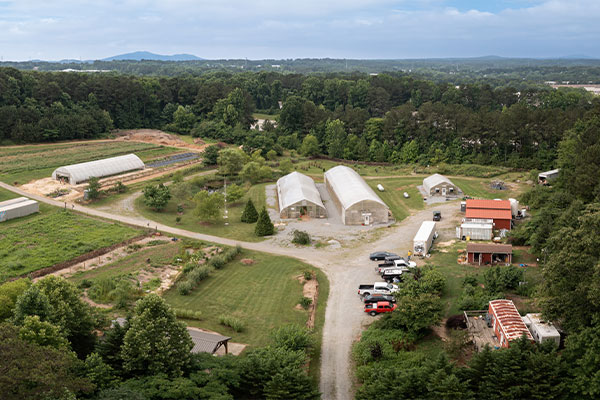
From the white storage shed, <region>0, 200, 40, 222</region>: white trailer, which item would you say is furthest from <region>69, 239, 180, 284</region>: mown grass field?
the white storage shed

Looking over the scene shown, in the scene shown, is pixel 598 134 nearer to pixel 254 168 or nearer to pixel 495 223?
pixel 495 223

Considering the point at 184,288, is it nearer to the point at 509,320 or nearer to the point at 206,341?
the point at 206,341

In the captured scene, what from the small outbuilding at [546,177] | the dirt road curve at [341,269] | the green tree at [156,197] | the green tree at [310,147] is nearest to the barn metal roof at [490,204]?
the dirt road curve at [341,269]

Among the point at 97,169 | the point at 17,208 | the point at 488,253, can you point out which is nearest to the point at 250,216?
the point at 488,253

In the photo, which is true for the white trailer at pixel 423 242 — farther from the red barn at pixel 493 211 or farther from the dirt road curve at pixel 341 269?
the red barn at pixel 493 211

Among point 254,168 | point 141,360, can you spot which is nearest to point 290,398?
point 141,360

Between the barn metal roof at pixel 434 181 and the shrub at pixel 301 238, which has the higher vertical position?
the barn metal roof at pixel 434 181
